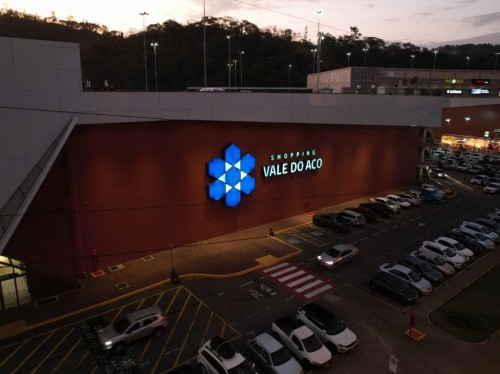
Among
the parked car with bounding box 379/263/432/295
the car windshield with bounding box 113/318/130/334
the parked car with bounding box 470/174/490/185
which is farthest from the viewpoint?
the parked car with bounding box 470/174/490/185

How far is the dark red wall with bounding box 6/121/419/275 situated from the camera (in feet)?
70.7

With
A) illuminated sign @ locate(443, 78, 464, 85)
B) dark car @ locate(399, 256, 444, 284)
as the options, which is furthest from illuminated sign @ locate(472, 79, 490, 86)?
dark car @ locate(399, 256, 444, 284)

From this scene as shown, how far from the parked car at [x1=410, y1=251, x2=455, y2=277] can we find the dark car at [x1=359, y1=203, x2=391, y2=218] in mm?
9090

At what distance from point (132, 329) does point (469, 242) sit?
79.1ft

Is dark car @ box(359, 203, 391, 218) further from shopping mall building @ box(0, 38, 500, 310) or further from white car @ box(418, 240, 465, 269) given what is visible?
white car @ box(418, 240, 465, 269)

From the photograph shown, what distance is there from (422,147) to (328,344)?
35.2m

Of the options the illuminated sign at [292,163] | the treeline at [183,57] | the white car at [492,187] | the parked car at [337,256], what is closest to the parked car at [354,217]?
the illuminated sign at [292,163]

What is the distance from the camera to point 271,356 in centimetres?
1541

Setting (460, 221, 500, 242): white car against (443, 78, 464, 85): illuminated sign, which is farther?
(443, 78, 464, 85): illuminated sign

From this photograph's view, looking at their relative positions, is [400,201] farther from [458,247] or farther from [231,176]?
[231,176]

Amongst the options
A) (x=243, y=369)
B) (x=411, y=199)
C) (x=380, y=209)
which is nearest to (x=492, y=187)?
(x=411, y=199)

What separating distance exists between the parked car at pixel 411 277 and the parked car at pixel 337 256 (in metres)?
2.49

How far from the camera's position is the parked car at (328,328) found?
1682 cm

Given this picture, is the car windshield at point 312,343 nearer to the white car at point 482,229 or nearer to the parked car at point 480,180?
the white car at point 482,229
